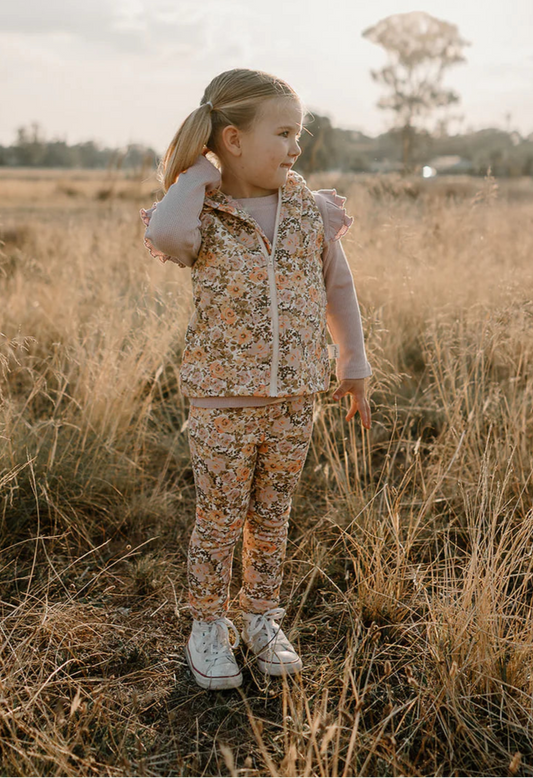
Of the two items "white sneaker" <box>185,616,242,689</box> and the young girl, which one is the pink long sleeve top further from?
"white sneaker" <box>185,616,242,689</box>

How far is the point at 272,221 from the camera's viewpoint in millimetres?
1689

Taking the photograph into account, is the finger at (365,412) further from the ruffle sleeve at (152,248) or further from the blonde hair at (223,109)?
the blonde hair at (223,109)

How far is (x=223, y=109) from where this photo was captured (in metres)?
1.62

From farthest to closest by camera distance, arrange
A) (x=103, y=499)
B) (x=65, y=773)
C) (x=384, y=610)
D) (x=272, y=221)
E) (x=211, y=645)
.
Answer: (x=103, y=499)
(x=384, y=610)
(x=211, y=645)
(x=272, y=221)
(x=65, y=773)

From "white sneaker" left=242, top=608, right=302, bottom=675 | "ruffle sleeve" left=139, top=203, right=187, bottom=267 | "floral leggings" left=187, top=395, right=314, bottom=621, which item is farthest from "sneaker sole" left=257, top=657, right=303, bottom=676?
"ruffle sleeve" left=139, top=203, right=187, bottom=267

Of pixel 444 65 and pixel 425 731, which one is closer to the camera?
pixel 425 731

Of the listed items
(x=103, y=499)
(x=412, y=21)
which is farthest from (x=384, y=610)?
(x=412, y=21)

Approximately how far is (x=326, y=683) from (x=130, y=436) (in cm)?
135

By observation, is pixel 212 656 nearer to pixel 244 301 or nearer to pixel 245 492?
pixel 245 492

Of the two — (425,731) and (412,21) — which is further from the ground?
(412,21)

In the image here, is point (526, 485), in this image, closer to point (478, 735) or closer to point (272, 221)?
point (478, 735)

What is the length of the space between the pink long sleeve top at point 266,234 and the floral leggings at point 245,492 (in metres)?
0.06

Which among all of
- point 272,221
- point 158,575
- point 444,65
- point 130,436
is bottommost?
point 158,575

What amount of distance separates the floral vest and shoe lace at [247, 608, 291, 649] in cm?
68
